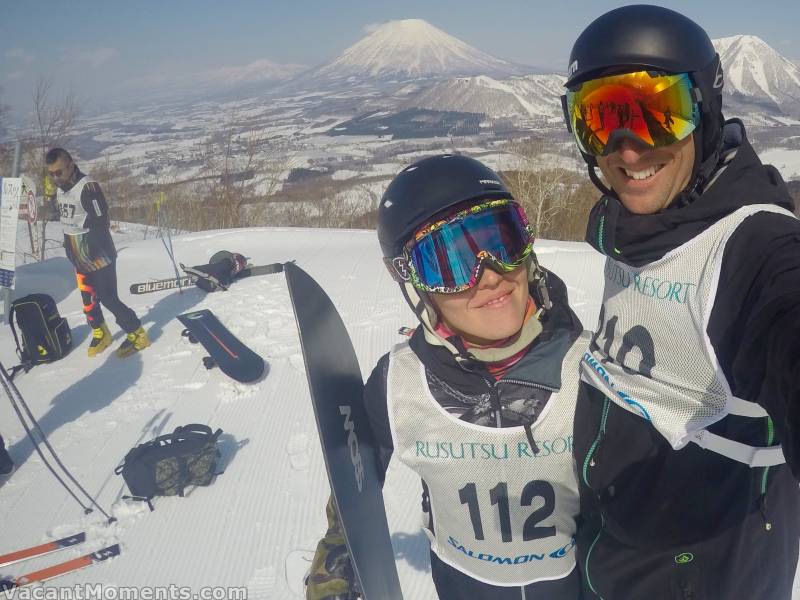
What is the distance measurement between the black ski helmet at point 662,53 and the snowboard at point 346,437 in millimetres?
1368

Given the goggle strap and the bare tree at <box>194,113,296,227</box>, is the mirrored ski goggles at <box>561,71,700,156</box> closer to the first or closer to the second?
the goggle strap

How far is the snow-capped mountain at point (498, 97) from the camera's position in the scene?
6462cm

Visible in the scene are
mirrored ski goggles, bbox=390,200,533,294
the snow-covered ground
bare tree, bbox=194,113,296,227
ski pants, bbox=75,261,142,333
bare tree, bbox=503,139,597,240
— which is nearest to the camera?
mirrored ski goggles, bbox=390,200,533,294

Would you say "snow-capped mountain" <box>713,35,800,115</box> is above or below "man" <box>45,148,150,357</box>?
above

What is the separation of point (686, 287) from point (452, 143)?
48.6m

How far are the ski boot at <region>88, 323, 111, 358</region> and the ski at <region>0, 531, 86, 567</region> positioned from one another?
3293 mm

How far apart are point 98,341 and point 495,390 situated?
6448 millimetres

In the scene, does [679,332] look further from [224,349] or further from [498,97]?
Result: [498,97]

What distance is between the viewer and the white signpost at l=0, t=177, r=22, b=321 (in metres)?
5.46

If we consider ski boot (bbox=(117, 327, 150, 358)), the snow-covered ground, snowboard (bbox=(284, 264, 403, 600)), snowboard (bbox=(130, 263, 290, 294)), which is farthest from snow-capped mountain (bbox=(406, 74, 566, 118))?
snowboard (bbox=(284, 264, 403, 600))

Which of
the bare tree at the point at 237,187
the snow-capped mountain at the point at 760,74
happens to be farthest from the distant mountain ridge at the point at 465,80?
the bare tree at the point at 237,187

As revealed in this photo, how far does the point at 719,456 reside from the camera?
3.74 ft

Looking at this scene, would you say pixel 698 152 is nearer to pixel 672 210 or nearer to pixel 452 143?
pixel 672 210

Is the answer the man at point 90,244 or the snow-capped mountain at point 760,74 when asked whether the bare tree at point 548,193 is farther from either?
the snow-capped mountain at point 760,74
